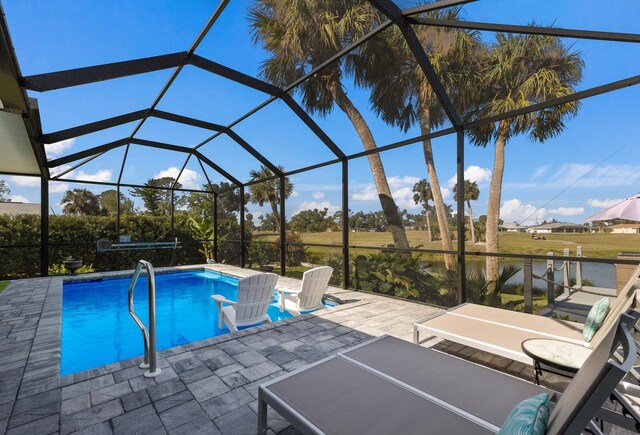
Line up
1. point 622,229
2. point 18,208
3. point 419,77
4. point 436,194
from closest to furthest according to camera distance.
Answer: point 622,229
point 419,77
point 436,194
point 18,208

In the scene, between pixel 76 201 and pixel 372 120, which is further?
pixel 76 201

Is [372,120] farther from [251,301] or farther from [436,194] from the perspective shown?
[251,301]

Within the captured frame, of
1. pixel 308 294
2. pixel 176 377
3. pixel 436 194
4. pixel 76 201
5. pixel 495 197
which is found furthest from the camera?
pixel 76 201

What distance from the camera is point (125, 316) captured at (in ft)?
22.2

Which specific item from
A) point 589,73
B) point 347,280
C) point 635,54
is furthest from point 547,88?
point 347,280

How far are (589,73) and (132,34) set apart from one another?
767 centimetres

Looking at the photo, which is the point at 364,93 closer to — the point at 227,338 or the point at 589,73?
the point at 589,73

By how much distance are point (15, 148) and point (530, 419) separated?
9.03m

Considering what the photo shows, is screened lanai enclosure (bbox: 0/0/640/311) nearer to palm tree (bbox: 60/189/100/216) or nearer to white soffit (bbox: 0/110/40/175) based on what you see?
white soffit (bbox: 0/110/40/175)

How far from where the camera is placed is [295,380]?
6.73 feet

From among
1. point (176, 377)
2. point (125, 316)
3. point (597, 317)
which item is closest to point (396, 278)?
point (597, 317)

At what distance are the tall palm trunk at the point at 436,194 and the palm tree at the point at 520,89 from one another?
95cm

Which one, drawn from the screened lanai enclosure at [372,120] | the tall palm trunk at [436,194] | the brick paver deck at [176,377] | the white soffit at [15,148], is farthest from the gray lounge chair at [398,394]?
the tall palm trunk at [436,194]

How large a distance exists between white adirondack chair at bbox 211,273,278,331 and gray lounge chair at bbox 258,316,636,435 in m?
2.52
